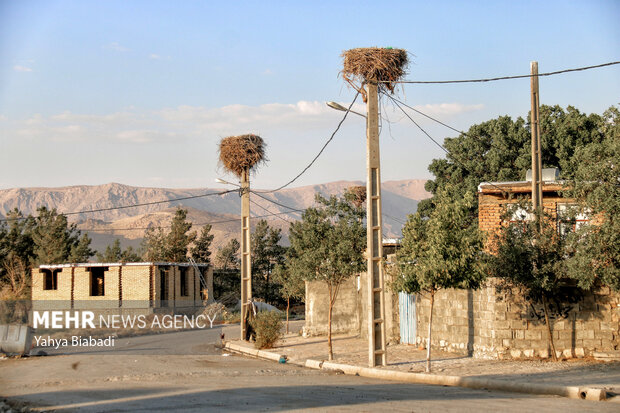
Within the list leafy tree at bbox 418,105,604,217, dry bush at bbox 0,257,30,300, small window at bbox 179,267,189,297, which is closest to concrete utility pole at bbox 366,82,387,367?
leafy tree at bbox 418,105,604,217

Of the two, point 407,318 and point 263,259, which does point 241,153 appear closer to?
point 407,318

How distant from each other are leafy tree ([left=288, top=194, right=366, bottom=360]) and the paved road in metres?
3.21

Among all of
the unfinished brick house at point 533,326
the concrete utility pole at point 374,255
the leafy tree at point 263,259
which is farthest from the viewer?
the leafy tree at point 263,259

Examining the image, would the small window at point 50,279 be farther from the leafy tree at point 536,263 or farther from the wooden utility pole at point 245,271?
the leafy tree at point 536,263

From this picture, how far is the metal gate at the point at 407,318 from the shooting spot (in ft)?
75.4

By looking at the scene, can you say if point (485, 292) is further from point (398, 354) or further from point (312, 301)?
point (312, 301)

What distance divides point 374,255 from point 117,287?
94.7 feet

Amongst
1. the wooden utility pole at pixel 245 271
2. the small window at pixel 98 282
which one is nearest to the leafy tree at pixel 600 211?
the wooden utility pole at pixel 245 271

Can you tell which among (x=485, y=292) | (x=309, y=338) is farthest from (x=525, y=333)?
(x=309, y=338)

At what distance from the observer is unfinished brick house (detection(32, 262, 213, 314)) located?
42406mm

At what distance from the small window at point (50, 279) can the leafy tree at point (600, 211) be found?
3807 cm

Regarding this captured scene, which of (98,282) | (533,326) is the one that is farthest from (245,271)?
(98,282)

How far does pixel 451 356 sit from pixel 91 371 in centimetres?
1041

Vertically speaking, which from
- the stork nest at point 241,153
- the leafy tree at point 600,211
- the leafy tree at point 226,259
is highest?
the stork nest at point 241,153
